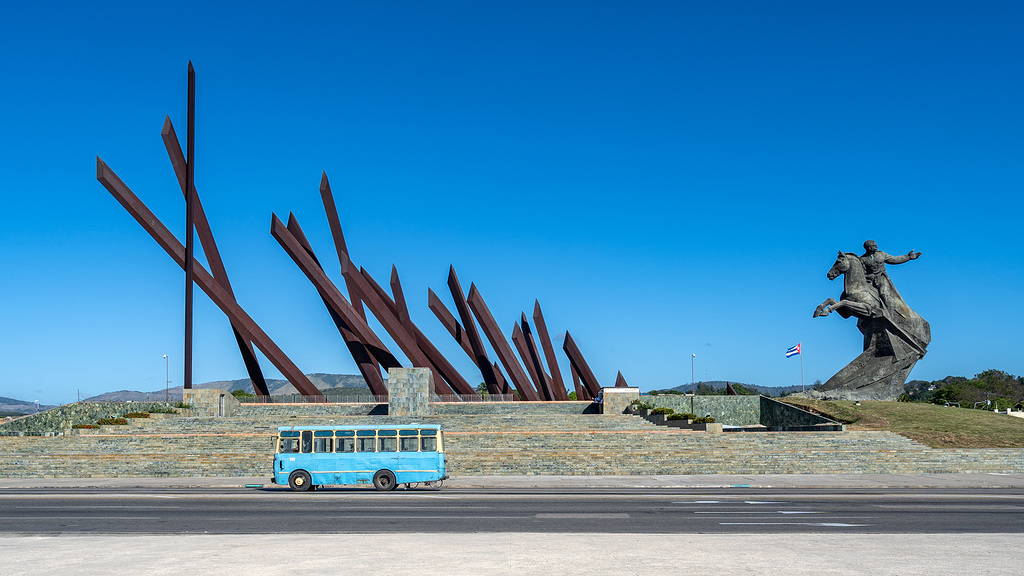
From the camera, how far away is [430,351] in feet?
153

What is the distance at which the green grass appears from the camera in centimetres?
3259

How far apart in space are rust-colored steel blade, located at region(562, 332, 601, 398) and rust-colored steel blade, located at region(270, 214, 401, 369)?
593 inches

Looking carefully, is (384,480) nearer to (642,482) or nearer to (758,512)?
(642,482)

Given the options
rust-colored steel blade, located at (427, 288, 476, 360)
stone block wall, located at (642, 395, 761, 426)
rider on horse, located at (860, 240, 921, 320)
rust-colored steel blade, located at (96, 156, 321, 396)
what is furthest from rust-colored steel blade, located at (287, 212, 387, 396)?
rider on horse, located at (860, 240, 921, 320)

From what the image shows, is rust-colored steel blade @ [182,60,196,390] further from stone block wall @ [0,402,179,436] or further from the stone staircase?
the stone staircase

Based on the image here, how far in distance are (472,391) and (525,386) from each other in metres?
5.14

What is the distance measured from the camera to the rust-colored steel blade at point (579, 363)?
54.9 metres

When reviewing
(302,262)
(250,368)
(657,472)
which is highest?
(302,262)

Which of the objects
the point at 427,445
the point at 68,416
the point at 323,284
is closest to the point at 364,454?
the point at 427,445

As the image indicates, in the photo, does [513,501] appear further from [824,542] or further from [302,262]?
[302,262]

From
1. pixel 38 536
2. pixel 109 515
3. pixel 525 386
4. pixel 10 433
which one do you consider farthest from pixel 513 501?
pixel 525 386

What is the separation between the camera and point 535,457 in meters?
28.3

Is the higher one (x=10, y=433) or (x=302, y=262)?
(x=302, y=262)

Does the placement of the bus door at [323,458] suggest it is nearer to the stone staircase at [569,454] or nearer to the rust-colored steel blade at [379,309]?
the stone staircase at [569,454]
